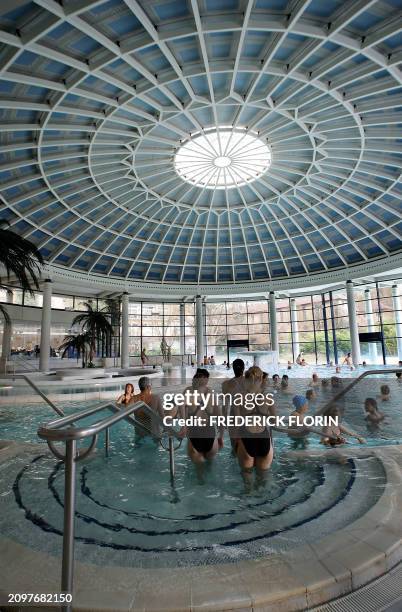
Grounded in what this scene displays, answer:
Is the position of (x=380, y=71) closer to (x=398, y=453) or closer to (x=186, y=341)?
(x=398, y=453)

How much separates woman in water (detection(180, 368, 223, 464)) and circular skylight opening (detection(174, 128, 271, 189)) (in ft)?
47.8

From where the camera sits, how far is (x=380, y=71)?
11930 mm

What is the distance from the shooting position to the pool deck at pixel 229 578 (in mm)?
2355

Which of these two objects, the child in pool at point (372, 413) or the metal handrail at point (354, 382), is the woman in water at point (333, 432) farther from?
the child in pool at point (372, 413)

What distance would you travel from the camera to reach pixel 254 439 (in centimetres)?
514

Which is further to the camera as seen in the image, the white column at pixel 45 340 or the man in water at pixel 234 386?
the white column at pixel 45 340

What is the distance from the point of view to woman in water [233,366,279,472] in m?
5.08

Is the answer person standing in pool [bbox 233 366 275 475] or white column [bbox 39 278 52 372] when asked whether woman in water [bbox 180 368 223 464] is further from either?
white column [bbox 39 278 52 372]

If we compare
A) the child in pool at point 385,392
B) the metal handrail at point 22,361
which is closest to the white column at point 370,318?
the child in pool at point 385,392

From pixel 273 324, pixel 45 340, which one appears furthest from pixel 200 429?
pixel 273 324

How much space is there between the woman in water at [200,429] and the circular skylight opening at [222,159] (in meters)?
14.6

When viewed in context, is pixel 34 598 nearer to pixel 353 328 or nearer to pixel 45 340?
pixel 45 340

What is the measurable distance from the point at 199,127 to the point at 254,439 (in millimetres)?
14995

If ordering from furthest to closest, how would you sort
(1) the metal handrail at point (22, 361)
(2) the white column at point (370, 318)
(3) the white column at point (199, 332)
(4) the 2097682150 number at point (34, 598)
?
(2) the white column at point (370, 318) < (3) the white column at point (199, 332) < (1) the metal handrail at point (22, 361) < (4) the 2097682150 number at point (34, 598)
